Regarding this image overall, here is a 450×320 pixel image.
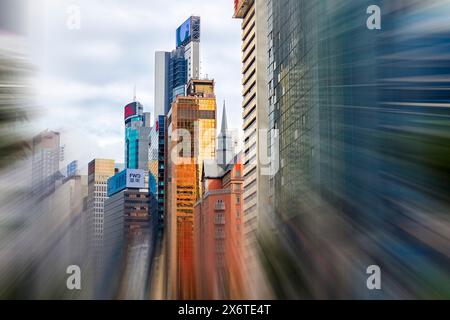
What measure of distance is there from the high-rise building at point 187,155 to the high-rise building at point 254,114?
0.90 m

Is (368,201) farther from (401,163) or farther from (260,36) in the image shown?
(260,36)

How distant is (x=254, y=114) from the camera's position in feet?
27.9

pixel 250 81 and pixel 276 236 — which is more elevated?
pixel 250 81

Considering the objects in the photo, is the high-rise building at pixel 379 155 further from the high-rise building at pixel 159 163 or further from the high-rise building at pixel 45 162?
the high-rise building at pixel 159 163

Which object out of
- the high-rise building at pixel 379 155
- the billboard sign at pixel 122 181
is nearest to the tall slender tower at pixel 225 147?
the billboard sign at pixel 122 181

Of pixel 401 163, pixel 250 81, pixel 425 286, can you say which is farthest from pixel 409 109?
pixel 250 81

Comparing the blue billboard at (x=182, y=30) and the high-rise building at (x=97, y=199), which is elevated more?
the blue billboard at (x=182, y=30)

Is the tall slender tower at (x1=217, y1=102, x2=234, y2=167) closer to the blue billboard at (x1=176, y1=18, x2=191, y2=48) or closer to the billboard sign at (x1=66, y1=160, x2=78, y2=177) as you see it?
the blue billboard at (x1=176, y1=18, x2=191, y2=48)

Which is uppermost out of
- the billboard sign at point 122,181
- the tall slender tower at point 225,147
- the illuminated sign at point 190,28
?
the illuminated sign at point 190,28

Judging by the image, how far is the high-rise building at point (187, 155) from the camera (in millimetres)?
11141

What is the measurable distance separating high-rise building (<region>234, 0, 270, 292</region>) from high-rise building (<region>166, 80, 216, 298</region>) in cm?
90

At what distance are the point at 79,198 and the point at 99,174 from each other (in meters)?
1.75

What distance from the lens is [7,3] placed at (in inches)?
144

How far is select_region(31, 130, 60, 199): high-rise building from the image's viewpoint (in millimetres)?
4270
